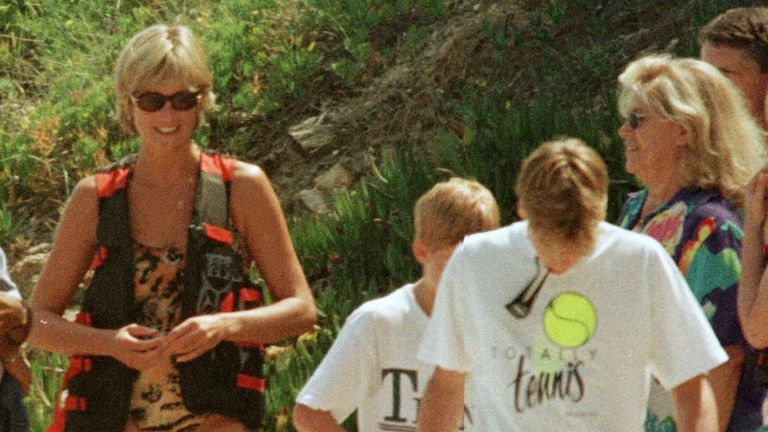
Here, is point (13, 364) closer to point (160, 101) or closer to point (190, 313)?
point (190, 313)

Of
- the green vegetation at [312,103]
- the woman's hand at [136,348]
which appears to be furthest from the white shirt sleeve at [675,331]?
the green vegetation at [312,103]

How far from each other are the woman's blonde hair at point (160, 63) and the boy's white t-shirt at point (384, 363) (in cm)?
90

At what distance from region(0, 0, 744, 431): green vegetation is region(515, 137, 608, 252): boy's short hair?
3142 millimetres

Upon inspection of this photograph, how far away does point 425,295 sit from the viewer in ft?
15.2

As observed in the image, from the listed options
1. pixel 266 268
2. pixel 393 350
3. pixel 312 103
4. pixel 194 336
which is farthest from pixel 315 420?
pixel 312 103

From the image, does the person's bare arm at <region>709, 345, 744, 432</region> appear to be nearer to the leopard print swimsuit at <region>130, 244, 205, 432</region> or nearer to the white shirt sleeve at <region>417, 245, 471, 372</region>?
the white shirt sleeve at <region>417, 245, 471, 372</region>

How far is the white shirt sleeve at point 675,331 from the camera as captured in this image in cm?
377

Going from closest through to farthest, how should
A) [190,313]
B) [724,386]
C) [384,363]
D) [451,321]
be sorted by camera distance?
[451,321] → [724,386] → [384,363] → [190,313]

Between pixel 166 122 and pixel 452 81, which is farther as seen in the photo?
pixel 452 81

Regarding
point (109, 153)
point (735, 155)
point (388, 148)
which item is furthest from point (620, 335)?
point (109, 153)

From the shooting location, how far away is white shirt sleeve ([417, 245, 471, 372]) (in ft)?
12.9

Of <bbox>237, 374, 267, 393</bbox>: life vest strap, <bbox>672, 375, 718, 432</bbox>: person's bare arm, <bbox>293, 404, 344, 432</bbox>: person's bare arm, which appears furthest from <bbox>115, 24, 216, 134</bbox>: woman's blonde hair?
<bbox>672, 375, 718, 432</bbox>: person's bare arm

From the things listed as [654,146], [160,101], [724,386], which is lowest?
[724,386]

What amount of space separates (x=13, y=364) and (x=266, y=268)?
0.75 m
